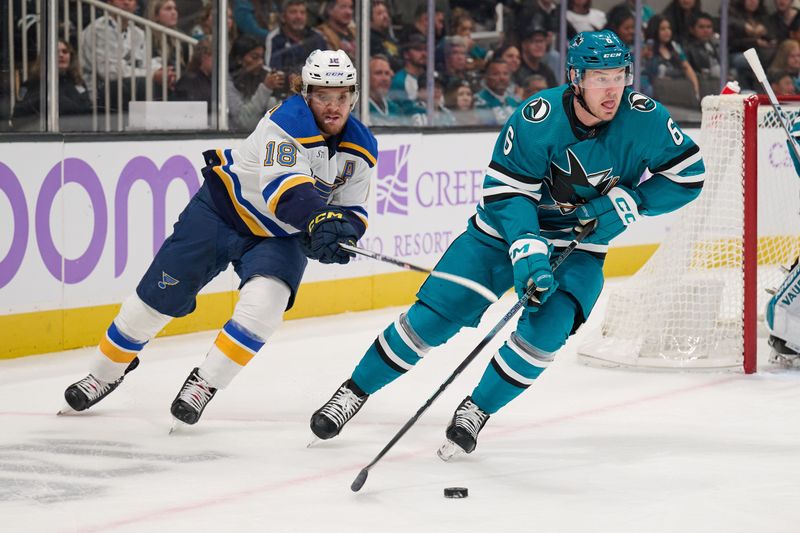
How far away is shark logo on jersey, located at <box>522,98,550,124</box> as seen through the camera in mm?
3297

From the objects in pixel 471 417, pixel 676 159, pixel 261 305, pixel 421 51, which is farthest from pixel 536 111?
pixel 421 51

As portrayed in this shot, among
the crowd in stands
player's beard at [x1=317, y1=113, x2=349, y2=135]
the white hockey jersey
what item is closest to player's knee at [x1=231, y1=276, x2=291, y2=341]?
the white hockey jersey

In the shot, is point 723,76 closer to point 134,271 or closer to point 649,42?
point 649,42

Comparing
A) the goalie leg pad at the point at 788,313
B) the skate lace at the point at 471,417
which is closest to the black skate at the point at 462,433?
the skate lace at the point at 471,417

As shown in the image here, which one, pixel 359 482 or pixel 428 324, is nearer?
pixel 359 482

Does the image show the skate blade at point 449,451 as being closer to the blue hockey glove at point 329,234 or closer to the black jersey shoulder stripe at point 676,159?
the blue hockey glove at point 329,234

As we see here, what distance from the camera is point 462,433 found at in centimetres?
334

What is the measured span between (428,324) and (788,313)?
1819 millimetres

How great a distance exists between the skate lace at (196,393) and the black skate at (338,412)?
1.06 feet

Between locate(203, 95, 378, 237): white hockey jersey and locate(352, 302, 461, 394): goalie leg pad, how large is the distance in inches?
13.0

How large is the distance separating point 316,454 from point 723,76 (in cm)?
586

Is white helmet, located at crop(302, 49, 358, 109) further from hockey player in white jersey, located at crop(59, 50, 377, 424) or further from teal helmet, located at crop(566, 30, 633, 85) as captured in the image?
teal helmet, located at crop(566, 30, 633, 85)

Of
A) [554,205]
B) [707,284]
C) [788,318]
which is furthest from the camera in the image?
[707,284]

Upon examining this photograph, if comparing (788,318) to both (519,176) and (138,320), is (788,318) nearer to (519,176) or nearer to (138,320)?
(519,176)
